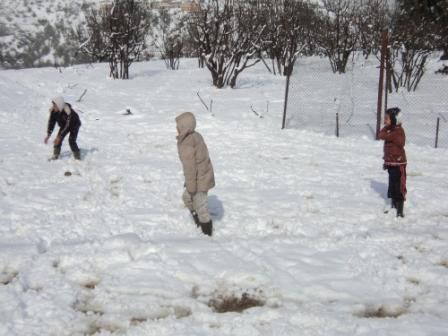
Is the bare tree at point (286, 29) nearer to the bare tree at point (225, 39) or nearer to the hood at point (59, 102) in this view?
the bare tree at point (225, 39)

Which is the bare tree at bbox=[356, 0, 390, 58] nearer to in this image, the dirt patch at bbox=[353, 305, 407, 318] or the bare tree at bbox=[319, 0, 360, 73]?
the bare tree at bbox=[319, 0, 360, 73]

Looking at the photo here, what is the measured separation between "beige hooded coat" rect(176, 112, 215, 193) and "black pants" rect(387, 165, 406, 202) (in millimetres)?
2324

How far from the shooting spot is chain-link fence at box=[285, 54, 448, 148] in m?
11.8

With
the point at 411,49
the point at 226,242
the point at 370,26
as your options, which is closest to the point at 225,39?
the point at 411,49

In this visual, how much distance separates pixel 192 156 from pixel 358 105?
36.7 ft

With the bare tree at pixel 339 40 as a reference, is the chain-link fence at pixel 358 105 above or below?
below

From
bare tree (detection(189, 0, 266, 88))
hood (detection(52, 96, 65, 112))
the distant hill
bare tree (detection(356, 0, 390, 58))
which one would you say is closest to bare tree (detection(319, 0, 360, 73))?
bare tree (detection(356, 0, 390, 58))

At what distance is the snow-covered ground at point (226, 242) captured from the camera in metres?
3.61

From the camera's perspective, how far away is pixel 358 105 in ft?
49.3

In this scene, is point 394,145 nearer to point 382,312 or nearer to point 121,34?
point 382,312

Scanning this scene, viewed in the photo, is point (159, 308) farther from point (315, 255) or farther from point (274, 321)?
point (315, 255)

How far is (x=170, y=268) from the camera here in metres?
4.41

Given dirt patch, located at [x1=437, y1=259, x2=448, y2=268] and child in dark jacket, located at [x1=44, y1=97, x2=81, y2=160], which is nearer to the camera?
dirt patch, located at [x1=437, y1=259, x2=448, y2=268]

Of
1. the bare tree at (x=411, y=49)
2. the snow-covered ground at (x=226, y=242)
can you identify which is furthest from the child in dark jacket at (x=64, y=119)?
the bare tree at (x=411, y=49)
